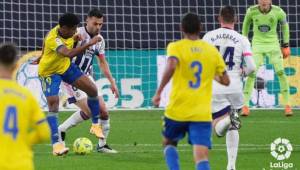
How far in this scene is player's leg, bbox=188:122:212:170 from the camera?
8.48 meters

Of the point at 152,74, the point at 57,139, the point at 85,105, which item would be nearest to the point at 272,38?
the point at 152,74

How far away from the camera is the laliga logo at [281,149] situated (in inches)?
459

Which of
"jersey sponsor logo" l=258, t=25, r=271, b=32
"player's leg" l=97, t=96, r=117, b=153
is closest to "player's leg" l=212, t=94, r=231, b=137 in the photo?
"player's leg" l=97, t=96, r=117, b=153

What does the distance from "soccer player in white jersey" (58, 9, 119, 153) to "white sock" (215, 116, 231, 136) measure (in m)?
2.42

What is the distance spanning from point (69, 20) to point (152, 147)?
7.94 ft

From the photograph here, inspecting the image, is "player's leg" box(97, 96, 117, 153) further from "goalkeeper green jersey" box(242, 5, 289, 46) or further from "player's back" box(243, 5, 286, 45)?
"player's back" box(243, 5, 286, 45)

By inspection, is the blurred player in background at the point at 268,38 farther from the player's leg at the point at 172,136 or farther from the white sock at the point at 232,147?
the player's leg at the point at 172,136

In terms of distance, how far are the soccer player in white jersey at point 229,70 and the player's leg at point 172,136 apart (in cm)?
146

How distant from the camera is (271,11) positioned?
16.4 meters

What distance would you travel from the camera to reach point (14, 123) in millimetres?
6344

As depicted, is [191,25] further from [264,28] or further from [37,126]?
[264,28]

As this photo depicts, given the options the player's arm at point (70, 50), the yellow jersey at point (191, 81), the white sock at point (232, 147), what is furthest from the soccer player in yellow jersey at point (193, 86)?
the player's arm at point (70, 50)

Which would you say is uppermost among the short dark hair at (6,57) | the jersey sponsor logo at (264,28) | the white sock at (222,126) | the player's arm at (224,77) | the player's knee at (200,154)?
the jersey sponsor logo at (264,28)

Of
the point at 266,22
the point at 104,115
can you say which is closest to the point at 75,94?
the point at 104,115
